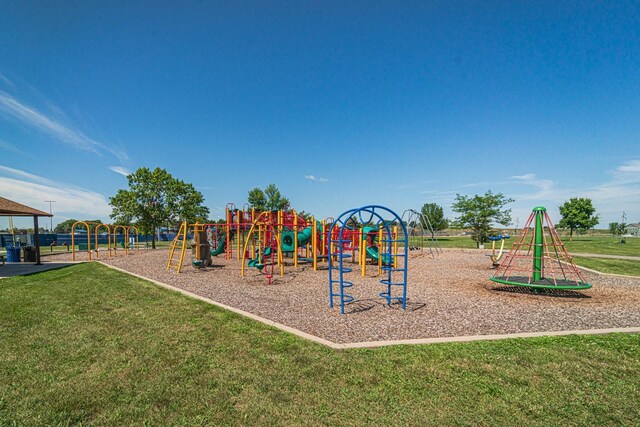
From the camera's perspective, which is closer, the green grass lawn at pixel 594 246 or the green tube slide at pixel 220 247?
the green tube slide at pixel 220 247

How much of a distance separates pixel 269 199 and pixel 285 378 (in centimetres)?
5134

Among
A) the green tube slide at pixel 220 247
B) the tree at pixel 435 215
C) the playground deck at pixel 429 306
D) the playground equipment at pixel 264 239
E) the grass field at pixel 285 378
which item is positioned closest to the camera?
the grass field at pixel 285 378

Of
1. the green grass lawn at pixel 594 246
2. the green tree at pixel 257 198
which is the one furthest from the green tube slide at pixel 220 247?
the green tree at pixel 257 198

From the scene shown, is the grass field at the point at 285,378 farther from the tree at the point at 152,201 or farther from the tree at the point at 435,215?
the tree at the point at 435,215

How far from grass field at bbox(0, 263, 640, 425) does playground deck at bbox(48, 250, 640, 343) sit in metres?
0.81

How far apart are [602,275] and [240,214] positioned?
1702 centimetres

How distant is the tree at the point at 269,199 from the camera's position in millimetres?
52906

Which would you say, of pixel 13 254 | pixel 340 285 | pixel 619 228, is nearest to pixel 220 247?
pixel 13 254

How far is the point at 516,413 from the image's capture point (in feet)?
9.80

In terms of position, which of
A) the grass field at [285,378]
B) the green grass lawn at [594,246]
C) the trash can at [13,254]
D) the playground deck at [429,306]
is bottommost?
the green grass lawn at [594,246]

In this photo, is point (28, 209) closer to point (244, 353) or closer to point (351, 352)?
point (244, 353)

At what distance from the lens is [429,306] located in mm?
7215

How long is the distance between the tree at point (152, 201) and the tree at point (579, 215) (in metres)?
61.4

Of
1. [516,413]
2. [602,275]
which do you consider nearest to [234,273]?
[516,413]
